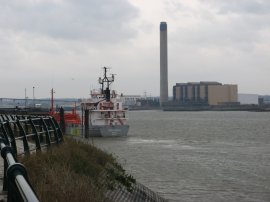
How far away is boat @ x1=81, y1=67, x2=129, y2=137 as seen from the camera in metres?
56.7

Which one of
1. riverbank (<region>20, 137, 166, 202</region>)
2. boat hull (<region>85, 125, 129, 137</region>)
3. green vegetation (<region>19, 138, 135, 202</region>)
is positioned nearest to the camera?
green vegetation (<region>19, 138, 135, 202</region>)

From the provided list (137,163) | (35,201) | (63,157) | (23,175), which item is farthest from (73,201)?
(137,163)

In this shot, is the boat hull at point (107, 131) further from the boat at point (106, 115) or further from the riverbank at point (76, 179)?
the riverbank at point (76, 179)

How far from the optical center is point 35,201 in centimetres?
322

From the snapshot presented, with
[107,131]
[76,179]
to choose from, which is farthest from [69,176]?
[107,131]

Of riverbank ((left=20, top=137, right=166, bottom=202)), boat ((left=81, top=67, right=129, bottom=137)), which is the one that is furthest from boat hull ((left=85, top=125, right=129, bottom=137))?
riverbank ((left=20, top=137, right=166, bottom=202))

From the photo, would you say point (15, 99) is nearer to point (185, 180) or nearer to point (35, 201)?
point (185, 180)

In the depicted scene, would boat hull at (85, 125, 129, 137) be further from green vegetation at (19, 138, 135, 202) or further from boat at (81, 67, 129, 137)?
green vegetation at (19, 138, 135, 202)

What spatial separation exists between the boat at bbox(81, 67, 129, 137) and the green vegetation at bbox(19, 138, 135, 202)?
38.7 meters

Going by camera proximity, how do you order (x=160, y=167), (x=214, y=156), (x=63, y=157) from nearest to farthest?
(x=63, y=157), (x=160, y=167), (x=214, y=156)

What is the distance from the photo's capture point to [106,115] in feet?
190

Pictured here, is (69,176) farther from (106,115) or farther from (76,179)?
(106,115)

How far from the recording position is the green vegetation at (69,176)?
7.73 m

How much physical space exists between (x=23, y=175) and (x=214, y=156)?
30.3 meters
